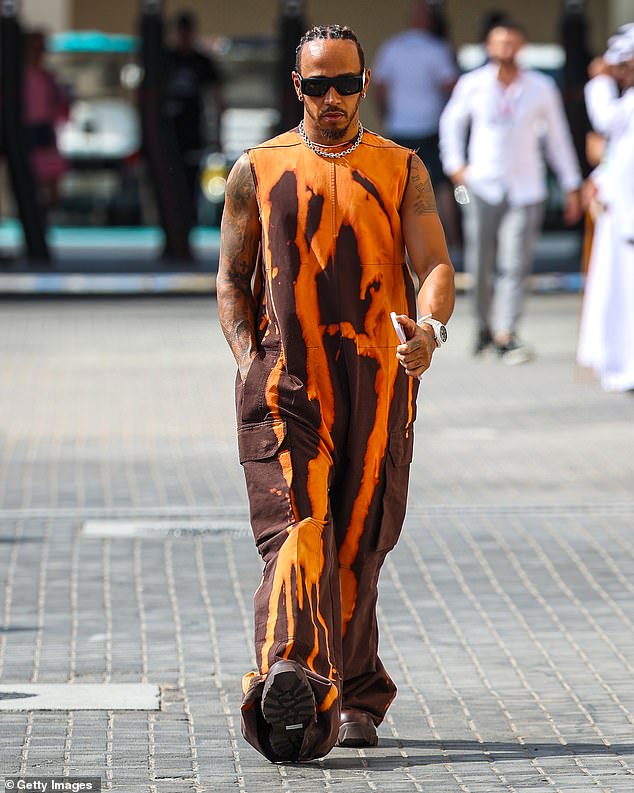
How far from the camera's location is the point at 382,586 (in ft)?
23.5

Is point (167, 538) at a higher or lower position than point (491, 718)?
lower

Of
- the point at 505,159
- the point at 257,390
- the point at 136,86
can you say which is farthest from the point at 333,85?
the point at 136,86

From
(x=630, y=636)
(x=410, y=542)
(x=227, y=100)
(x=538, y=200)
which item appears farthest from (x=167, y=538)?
(x=227, y=100)

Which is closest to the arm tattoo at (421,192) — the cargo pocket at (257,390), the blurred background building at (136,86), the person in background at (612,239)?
the cargo pocket at (257,390)

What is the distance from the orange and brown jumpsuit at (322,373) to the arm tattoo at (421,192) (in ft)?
0.10

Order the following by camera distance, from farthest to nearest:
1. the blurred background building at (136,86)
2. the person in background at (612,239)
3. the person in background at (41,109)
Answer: the blurred background building at (136,86), the person in background at (41,109), the person in background at (612,239)

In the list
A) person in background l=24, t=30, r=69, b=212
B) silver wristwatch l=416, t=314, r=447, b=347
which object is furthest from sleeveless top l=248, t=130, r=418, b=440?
person in background l=24, t=30, r=69, b=212

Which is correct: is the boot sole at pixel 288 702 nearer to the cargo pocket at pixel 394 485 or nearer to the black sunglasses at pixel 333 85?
the cargo pocket at pixel 394 485

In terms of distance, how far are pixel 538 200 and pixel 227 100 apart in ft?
33.0

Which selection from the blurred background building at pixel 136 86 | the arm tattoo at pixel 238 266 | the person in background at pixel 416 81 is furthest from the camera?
the blurred background building at pixel 136 86

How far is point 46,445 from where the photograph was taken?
33.9 feet

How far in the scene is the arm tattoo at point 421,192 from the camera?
505 cm

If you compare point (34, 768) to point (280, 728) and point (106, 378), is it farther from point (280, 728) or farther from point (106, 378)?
point (106, 378)

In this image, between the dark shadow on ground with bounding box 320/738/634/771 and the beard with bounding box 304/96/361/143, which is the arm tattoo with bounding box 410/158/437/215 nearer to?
the beard with bounding box 304/96/361/143
